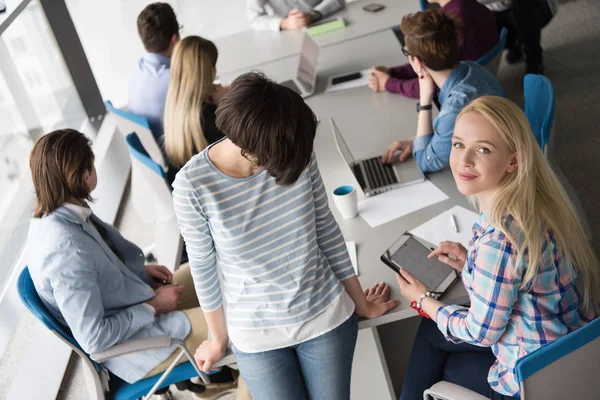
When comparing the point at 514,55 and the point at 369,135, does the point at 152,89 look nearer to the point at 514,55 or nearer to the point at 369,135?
the point at 369,135

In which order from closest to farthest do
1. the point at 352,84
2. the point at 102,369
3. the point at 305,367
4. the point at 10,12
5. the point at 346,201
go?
the point at 305,367
the point at 102,369
the point at 346,201
the point at 352,84
the point at 10,12

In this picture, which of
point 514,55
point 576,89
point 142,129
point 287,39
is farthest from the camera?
point 514,55

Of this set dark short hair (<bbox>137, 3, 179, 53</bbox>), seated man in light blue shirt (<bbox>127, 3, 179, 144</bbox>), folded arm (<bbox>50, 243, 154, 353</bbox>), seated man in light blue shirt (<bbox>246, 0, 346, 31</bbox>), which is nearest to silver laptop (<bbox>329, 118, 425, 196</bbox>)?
folded arm (<bbox>50, 243, 154, 353</bbox>)

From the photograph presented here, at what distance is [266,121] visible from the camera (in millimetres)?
1353

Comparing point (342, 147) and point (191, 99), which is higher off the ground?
point (191, 99)

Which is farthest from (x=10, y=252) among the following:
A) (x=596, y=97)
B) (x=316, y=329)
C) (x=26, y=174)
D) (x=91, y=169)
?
(x=596, y=97)

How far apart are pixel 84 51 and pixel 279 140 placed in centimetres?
417

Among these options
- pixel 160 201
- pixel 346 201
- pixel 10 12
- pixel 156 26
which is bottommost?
pixel 160 201

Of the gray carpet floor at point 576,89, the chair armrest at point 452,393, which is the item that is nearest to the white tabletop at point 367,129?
the chair armrest at point 452,393

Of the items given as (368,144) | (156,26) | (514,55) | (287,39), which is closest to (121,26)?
(287,39)

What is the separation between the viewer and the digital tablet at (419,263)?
5.91 feet

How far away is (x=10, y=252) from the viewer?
3266 mm

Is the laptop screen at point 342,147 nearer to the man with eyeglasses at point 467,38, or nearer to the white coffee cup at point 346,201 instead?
the white coffee cup at point 346,201

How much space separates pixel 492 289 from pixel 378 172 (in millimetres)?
979
